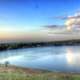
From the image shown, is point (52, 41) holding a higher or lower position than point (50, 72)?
higher

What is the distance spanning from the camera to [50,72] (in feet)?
16.5

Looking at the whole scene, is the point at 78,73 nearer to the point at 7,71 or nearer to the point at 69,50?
the point at 69,50

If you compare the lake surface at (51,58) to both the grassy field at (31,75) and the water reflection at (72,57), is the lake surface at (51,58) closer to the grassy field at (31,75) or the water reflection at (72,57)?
the water reflection at (72,57)

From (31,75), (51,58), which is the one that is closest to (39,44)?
(51,58)

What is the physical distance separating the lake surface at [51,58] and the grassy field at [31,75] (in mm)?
108

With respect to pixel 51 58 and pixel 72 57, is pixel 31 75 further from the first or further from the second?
pixel 72 57

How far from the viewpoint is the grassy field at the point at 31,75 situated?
16.2ft

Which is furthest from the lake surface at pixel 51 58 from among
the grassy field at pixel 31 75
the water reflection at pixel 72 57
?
the grassy field at pixel 31 75

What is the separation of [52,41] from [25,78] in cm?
108

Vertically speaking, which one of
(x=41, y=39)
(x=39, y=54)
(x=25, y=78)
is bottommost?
(x=25, y=78)

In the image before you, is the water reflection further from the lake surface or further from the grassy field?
the grassy field

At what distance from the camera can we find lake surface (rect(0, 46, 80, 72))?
5055 mm

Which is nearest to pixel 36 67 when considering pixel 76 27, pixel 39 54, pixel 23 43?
pixel 39 54

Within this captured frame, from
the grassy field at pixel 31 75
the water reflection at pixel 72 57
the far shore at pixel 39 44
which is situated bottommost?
the grassy field at pixel 31 75
